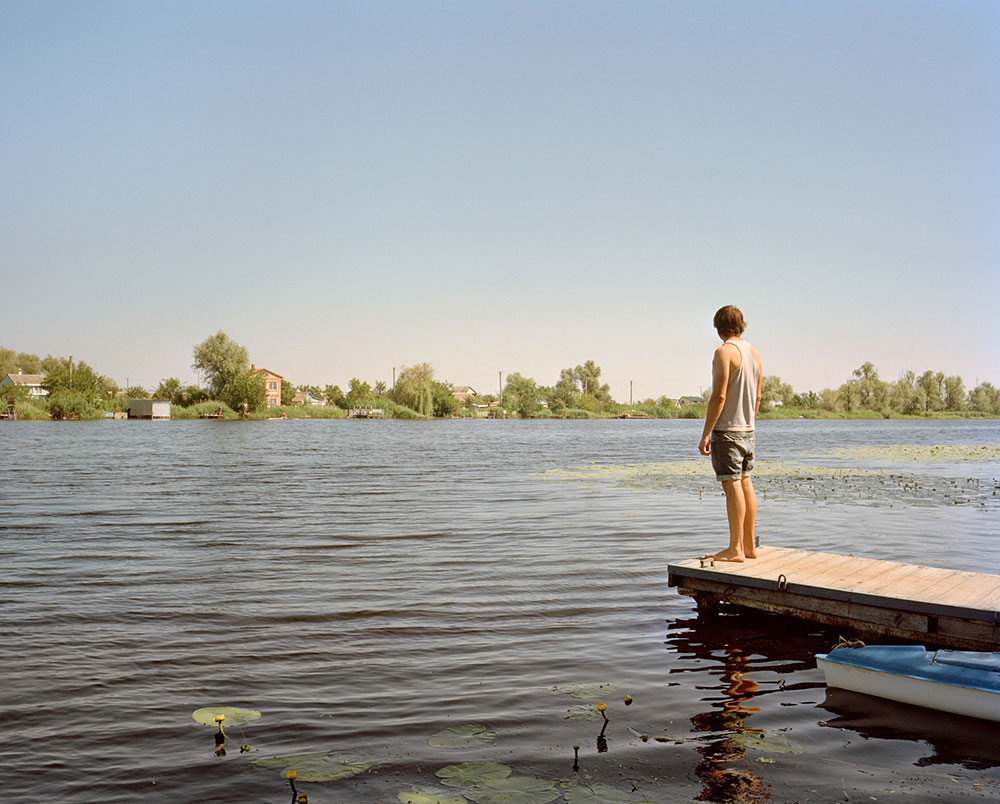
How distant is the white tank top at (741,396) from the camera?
7871mm

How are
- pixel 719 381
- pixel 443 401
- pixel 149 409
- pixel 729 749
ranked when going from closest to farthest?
pixel 729 749, pixel 719 381, pixel 149 409, pixel 443 401

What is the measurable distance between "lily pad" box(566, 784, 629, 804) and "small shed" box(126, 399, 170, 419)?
117092mm

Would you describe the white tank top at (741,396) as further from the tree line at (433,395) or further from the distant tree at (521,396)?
the distant tree at (521,396)

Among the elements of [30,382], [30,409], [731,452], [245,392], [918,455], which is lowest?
[918,455]

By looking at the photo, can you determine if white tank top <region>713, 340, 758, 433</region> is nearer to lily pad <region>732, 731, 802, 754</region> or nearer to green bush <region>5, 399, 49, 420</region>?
lily pad <region>732, 731, 802, 754</region>

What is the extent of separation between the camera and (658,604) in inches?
369

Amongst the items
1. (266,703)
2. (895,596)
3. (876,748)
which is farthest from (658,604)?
(266,703)

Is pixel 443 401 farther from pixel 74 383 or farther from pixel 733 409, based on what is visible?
pixel 733 409

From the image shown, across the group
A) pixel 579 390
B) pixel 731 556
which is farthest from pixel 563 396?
pixel 731 556

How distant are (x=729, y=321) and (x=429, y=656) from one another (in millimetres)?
4409

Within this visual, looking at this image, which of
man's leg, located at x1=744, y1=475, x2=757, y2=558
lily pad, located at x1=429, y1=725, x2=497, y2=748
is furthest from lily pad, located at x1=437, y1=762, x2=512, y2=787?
man's leg, located at x1=744, y1=475, x2=757, y2=558

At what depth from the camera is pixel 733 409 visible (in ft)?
26.0

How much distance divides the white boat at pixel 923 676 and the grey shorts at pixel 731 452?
6.98ft

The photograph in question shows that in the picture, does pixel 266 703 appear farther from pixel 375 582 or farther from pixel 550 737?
pixel 375 582
